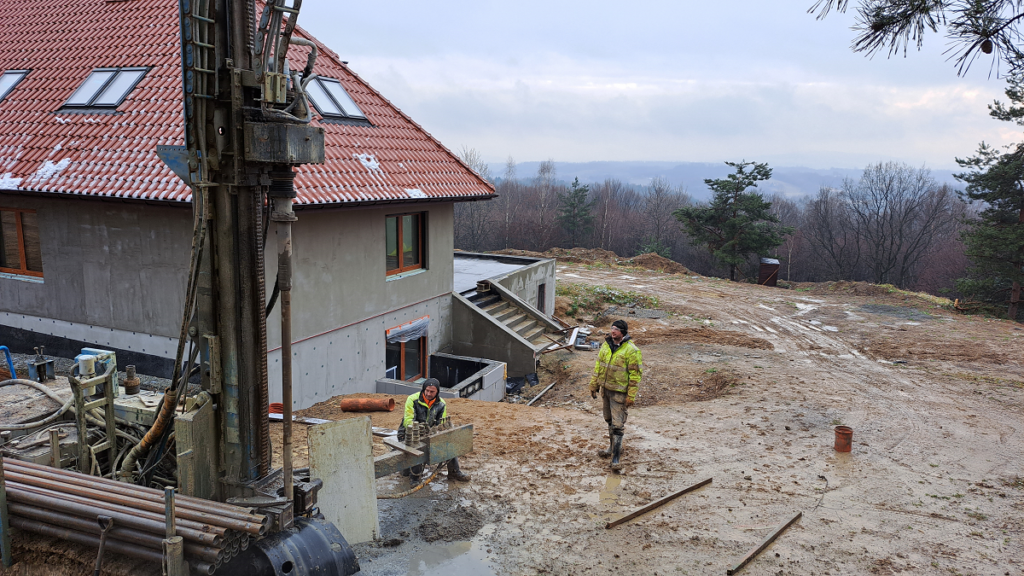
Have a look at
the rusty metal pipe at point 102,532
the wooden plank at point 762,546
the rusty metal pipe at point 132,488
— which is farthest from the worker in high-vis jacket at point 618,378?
the rusty metal pipe at point 102,532

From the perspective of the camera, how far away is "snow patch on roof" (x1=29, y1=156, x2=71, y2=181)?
11023mm

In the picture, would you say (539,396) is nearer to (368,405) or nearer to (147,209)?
(368,405)

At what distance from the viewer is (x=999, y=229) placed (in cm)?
2819

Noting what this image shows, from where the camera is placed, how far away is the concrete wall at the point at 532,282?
2023 cm

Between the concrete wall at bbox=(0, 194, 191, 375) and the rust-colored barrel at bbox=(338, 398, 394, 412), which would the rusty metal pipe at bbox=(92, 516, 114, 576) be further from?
the rust-colored barrel at bbox=(338, 398, 394, 412)

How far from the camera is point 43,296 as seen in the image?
12.1m

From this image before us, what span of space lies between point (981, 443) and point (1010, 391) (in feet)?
15.1

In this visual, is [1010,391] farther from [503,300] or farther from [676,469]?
[503,300]

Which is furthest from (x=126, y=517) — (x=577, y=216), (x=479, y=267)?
(x=577, y=216)

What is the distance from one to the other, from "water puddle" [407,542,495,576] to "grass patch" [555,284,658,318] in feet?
59.9

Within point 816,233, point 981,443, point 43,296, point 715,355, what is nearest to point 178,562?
point 43,296

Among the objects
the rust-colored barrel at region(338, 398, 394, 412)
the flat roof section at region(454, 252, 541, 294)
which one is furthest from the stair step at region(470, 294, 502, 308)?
the rust-colored barrel at region(338, 398, 394, 412)

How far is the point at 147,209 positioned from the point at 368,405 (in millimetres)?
4890

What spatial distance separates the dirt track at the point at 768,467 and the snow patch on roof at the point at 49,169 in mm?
7992
